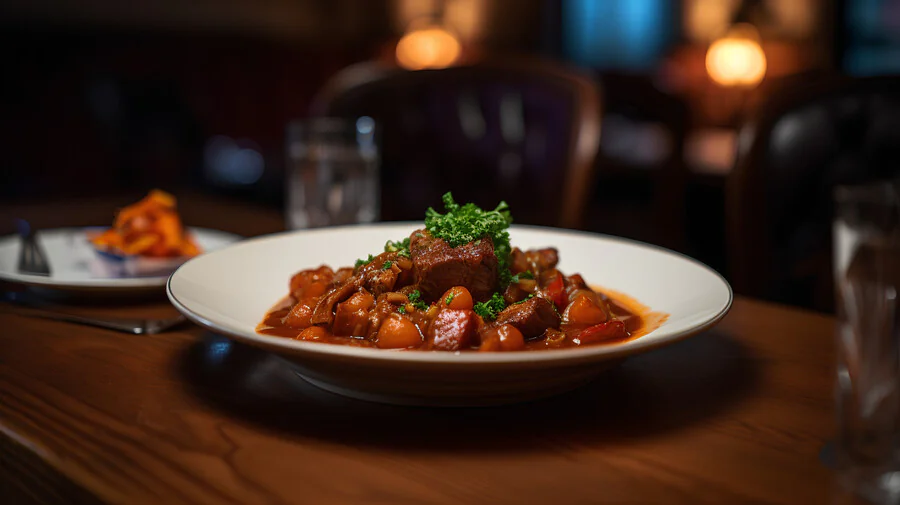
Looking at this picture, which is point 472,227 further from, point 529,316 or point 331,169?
point 331,169

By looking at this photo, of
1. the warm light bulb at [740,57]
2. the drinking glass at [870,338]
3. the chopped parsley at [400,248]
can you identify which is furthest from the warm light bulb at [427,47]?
the drinking glass at [870,338]

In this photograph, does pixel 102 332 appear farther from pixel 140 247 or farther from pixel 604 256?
pixel 604 256

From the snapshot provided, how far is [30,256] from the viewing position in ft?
5.29

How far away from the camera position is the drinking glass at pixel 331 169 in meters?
2.16

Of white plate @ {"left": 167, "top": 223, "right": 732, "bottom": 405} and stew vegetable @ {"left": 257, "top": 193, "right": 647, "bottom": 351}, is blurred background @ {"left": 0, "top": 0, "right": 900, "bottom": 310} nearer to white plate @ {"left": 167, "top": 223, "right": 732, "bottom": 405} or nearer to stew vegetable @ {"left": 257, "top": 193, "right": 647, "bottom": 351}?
white plate @ {"left": 167, "top": 223, "right": 732, "bottom": 405}

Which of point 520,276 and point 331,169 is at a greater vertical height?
point 331,169

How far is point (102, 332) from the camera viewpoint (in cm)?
132

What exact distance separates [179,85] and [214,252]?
7374 mm

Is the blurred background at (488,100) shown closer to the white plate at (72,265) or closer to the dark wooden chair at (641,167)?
the dark wooden chair at (641,167)

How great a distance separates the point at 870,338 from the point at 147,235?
1389mm

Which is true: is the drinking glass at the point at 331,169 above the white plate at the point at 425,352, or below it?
above

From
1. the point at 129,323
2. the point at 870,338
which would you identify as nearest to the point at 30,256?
the point at 129,323

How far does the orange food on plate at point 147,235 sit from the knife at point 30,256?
105 millimetres

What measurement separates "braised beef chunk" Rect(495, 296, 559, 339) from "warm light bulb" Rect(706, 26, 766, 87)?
952cm
